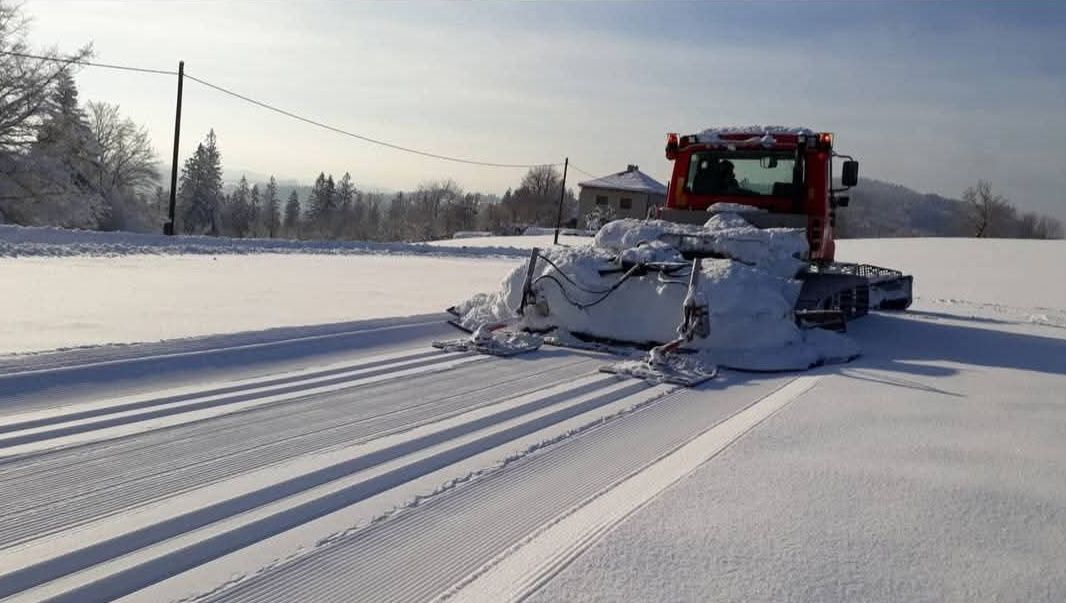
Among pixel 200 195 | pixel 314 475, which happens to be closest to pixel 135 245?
pixel 314 475

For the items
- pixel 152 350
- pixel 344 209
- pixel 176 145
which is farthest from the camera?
pixel 344 209

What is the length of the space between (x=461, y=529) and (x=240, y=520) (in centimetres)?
83

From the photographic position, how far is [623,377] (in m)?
6.17

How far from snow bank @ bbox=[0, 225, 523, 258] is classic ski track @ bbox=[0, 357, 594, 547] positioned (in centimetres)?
978

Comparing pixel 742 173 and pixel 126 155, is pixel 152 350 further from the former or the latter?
pixel 126 155

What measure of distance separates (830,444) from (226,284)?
8571mm

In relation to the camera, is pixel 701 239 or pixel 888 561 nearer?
pixel 888 561

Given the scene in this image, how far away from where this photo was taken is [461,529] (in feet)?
9.91

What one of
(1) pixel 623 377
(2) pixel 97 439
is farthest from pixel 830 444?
(2) pixel 97 439

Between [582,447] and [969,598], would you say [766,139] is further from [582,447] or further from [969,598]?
[969,598]

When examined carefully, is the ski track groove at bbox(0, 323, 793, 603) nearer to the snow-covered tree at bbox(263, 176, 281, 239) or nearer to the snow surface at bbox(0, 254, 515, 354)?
the snow surface at bbox(0, 254, 515, 354)

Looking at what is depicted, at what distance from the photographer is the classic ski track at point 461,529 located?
2.53m

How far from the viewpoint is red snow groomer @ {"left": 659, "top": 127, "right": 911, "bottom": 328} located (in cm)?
880

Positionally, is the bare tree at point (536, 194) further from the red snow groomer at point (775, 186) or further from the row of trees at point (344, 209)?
the red snow groomer at point (775, 186)
